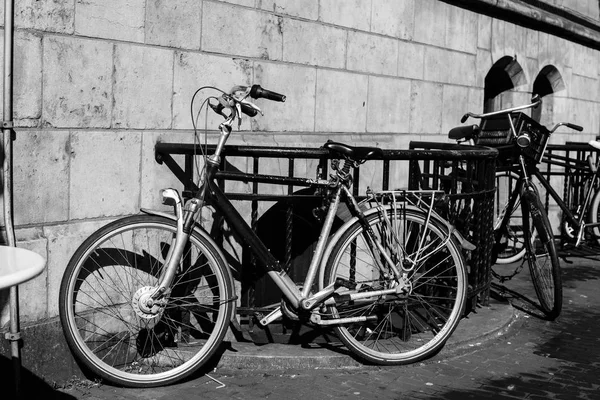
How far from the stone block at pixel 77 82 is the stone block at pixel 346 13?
7.68 feet

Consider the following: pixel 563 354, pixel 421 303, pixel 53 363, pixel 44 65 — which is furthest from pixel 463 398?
pixel 44 65

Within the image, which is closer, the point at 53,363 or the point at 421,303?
the point at 53,363

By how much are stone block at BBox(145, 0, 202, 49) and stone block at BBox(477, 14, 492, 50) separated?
16.6 feet

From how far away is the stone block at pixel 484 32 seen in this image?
1048cm

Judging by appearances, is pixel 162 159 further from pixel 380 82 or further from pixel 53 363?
pixel 380 82

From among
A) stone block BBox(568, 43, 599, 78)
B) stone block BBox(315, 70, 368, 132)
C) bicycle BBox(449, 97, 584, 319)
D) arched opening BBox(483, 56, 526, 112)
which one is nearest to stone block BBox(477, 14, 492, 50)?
arched opening BBox(483, 56, 526, 112)

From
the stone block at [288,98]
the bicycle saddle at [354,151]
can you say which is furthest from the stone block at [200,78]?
the bicycle saddle at [354,151]

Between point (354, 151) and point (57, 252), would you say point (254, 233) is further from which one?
point (57, 252)

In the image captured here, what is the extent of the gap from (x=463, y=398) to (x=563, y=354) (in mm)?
1365

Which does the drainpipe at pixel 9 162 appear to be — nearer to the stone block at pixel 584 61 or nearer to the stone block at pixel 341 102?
the stone block at pixel 341 102

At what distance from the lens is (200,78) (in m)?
6.22

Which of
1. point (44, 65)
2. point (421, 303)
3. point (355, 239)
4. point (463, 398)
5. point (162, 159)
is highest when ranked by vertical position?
point (44, 65)

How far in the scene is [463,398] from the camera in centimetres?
514

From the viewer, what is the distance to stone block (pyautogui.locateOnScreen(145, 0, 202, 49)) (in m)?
5.81
